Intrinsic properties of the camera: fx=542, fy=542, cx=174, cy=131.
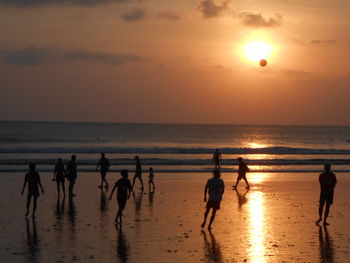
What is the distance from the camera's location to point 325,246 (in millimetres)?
12617

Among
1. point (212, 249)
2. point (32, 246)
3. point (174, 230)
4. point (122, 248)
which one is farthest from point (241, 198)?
point (32, 246)

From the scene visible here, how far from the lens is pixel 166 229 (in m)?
14.5

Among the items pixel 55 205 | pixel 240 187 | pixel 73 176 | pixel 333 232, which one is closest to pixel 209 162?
pixel 240 187

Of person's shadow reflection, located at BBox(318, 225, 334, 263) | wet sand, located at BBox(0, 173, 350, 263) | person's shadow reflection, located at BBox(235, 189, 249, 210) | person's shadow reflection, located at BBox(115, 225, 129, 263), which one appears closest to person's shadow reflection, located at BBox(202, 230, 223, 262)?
wet sand, located at BBox(0, 173, 350, 263)

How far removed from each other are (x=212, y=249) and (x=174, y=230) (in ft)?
7.92

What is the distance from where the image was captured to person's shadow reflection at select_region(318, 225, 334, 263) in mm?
11367

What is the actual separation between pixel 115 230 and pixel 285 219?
17.3 feet

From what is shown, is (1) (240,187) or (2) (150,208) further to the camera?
(1) (240,187)

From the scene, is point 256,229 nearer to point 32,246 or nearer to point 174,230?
point 174,230

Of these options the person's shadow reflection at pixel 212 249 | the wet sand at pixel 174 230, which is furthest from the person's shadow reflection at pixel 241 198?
the person's shadow reflection at pixel 212 249

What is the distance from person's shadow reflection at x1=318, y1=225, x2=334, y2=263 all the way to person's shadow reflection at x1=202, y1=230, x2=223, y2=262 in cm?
214

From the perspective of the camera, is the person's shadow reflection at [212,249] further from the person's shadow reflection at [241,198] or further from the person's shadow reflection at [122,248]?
the person's shadow reflection at [241,198]

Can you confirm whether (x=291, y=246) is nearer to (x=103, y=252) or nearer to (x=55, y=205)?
(x=103, y=252)

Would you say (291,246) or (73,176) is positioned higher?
(73,176)
